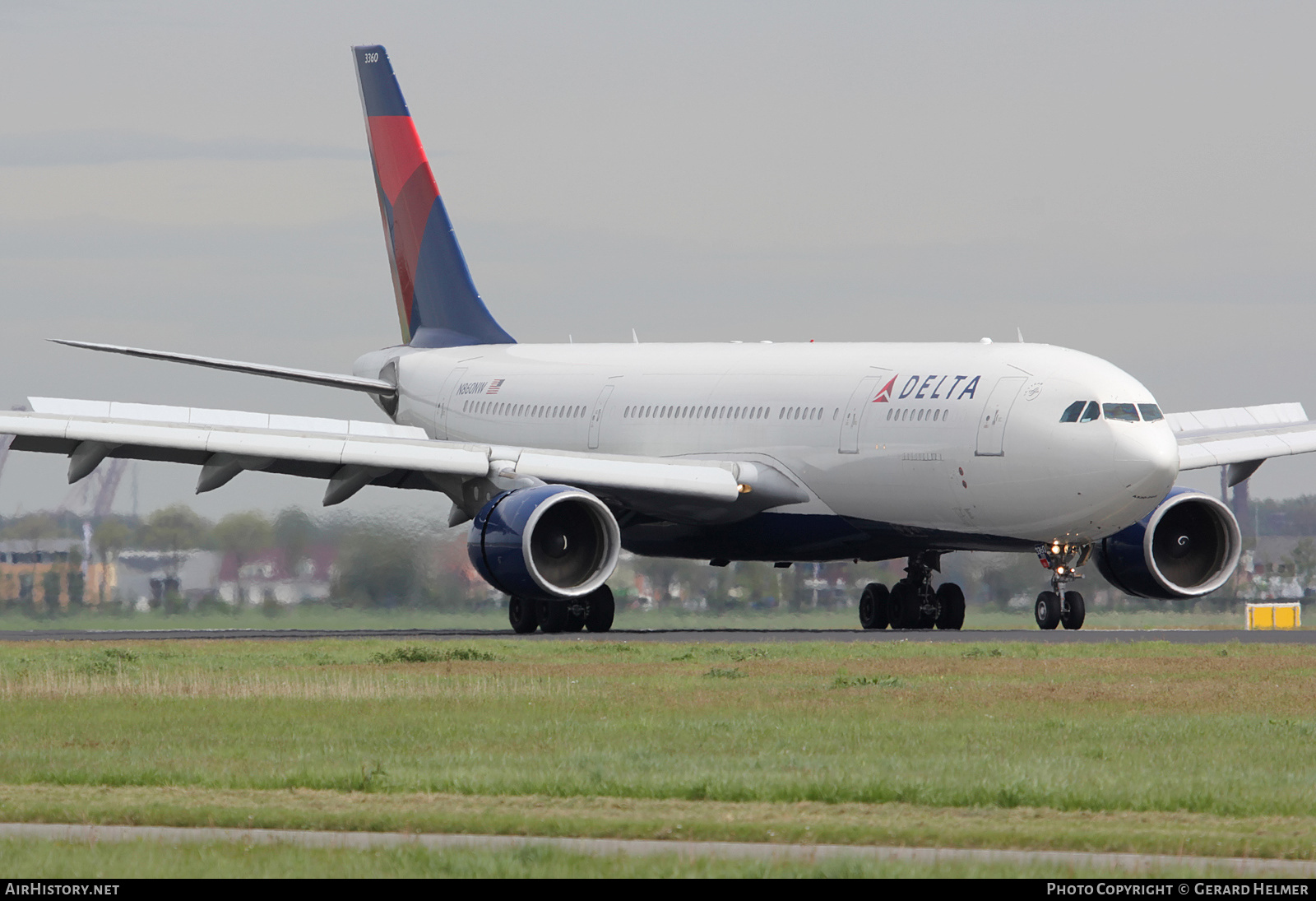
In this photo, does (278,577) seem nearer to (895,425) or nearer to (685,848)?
(895,425)

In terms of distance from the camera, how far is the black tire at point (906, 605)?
34750 millimetres

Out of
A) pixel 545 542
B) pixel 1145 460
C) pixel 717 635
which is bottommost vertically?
pixel 717 635

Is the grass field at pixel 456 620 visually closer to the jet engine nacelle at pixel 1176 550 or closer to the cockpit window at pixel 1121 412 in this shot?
the jet engine nacelle at pixel 1176 550

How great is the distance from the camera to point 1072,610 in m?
32.0

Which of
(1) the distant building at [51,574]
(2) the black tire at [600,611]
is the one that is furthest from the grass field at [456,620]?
(2) the black tire at [600,611]

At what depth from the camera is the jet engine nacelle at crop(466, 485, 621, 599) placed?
29531 millimetres

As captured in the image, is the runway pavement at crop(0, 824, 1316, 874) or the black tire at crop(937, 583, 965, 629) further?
the black tire at crop(937, 583, 965, 629)

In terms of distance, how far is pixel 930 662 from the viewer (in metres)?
24.1

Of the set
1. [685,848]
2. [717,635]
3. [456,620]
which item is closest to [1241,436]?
[717,635]

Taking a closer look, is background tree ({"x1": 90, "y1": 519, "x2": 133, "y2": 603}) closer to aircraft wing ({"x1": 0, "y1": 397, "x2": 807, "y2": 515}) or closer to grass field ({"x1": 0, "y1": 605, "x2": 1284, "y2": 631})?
grass field ({"x1": 0, "y1": 605, "x2": 1284, "y2": 631})

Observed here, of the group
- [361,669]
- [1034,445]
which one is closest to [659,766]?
[361,669]

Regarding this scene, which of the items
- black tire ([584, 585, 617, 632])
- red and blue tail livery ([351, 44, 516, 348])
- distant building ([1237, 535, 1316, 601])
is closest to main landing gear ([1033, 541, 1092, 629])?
black tire ([584, 585, 617, 632])

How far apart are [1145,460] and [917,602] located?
6748mm

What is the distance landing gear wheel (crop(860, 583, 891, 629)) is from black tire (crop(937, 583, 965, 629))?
2.77 ft
